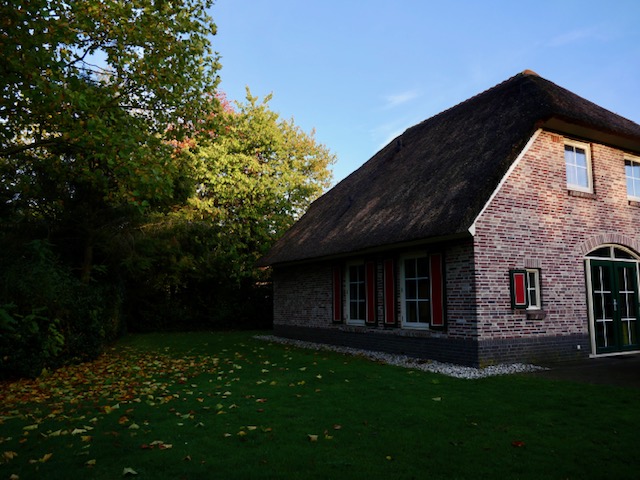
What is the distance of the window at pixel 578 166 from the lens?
10.8 metres

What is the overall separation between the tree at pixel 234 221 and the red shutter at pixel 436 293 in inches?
457

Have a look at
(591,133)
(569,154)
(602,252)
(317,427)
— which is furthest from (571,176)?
(317,427)

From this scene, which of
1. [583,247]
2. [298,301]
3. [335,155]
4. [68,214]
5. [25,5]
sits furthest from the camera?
[335,155]

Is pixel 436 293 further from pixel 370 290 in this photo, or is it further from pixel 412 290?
pixel 370 290

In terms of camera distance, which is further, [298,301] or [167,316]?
[167,316]

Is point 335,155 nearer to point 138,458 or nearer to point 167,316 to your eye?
point 167,316

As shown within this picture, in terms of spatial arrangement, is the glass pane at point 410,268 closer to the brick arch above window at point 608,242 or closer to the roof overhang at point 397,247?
the roof overhang at point 397,247

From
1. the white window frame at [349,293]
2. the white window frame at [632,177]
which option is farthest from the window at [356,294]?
the white window frame at [632,177]

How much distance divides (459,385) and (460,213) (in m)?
3.21

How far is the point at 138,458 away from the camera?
4.43 metres

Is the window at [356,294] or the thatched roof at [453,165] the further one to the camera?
the window at [356,294]

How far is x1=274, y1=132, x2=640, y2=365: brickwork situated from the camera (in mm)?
9344

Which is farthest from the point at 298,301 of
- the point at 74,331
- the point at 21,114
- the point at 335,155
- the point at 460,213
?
the point at 335,155

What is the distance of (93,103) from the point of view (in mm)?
8523
